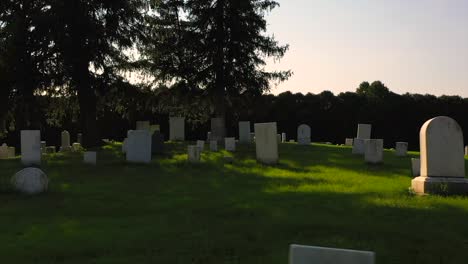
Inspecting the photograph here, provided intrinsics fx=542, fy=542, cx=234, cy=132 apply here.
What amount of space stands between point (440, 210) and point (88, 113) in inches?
795

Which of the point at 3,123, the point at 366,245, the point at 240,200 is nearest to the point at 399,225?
the point at 366,245

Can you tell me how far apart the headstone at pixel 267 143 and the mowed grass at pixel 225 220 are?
3.63 m

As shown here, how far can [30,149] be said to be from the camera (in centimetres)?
1777

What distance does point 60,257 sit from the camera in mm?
6086

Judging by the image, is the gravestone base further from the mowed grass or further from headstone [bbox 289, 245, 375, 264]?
headstone [bbox 289, 245, 375, 264]

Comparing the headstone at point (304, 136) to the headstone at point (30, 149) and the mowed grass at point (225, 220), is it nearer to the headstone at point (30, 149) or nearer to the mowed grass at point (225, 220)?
the mowed grass at point (225, 220)

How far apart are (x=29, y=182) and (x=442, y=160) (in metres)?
8.09

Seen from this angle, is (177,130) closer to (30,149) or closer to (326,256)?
(30,149)

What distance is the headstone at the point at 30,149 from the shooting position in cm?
1761

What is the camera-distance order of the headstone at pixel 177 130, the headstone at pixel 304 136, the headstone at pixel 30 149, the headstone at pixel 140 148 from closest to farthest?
1. the headstone at pixel 140 148
2. the headstone at pixel 30 149
3. the headstone at pixel 304 136
4. the headstone at pixel 177 130

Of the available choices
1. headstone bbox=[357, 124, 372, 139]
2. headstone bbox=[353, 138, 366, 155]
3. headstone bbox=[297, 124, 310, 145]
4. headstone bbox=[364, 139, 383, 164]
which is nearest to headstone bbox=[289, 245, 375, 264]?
headstone bbox=[364, 139, 383, 164]

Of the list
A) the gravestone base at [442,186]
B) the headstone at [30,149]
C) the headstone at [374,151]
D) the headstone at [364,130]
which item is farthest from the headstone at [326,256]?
the headstone at [364,130]

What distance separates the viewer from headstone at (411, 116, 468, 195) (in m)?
10.3

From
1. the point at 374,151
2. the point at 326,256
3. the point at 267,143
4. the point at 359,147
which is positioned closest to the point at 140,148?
the point at 267,143
